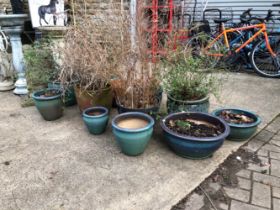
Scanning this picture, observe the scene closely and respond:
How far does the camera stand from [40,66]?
3.38 metres

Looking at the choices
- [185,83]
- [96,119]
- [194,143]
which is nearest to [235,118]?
[185,83]

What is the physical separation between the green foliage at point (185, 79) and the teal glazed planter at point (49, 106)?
122 centimetres

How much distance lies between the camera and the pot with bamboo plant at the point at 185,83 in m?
2.64

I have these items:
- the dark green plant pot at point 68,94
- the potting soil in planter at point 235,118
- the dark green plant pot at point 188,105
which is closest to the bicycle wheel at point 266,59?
the potting soil in planter at point 235,118

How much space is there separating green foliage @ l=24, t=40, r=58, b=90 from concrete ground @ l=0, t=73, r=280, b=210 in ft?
2.05

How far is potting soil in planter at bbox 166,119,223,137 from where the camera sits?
223 cm

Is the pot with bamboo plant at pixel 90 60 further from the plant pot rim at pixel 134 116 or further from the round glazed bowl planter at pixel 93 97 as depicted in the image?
the plant pot rim at pixel 134 116

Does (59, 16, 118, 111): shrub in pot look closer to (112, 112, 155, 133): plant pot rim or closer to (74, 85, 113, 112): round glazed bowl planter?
(74, 85, 113, 112): round glazed bowl planter

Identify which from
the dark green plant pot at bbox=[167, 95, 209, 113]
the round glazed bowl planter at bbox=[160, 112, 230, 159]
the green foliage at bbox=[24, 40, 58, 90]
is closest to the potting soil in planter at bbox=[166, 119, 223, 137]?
the round glazed bowl planter at bbox=[160, 112, 230, 159]

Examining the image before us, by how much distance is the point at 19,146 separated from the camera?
249cm

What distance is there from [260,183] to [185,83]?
45.7 inches

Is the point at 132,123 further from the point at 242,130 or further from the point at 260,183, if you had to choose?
the point at 260,183

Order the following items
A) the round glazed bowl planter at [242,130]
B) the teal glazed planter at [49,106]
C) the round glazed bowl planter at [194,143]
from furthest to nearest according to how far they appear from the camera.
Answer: the teal glazed planter at [49,106] → the round glazed bowl planter at [242,130] → the round glazed bowl planter at [194,143]

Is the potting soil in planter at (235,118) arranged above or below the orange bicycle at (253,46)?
below
